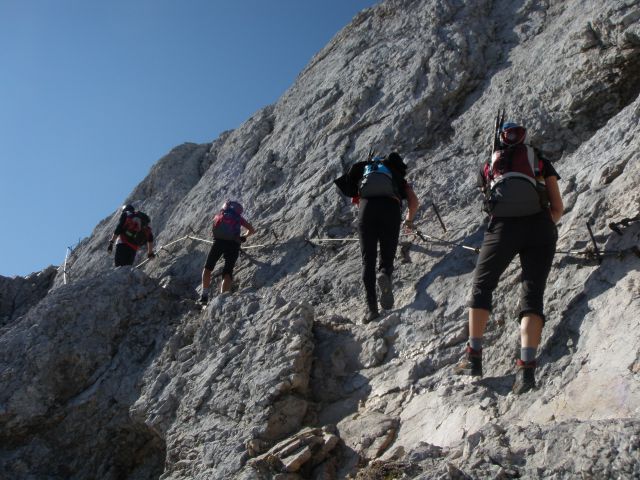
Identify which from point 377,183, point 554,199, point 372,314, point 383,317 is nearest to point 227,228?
point 377,183

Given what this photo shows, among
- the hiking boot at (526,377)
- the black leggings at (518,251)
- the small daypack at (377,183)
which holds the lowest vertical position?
the hiking boot at (526,377)

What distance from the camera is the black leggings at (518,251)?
6.21m

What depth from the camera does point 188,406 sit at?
7.97 metres

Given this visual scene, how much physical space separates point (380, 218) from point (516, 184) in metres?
2.39

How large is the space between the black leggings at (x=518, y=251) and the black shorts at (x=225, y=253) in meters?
5.88

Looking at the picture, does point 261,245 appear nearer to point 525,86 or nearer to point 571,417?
point 525,86

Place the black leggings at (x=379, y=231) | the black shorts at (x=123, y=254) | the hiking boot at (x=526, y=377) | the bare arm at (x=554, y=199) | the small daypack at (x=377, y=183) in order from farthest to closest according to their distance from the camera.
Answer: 1. the black shorts at (x=123, y=254)
2. the small daypack at (x=377, y=183)
3. the black leggings at (x=379, y=231)
4. the bare arm at (x=554, y=199)
5. the hiking boot at (x=526, y=377)

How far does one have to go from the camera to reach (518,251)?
6371mm

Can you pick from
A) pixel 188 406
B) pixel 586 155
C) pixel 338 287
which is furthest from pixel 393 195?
pixel 188 406

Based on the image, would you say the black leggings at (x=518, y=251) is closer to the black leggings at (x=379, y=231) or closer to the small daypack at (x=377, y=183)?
the black leggings at (x=379, y=231)

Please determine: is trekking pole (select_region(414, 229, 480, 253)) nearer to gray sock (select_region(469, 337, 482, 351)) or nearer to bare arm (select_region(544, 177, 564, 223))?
bare arm (select_region(544, 177, 564, 223))

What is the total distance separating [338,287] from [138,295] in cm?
352

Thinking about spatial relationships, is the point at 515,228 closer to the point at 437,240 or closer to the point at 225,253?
the point at 437,240

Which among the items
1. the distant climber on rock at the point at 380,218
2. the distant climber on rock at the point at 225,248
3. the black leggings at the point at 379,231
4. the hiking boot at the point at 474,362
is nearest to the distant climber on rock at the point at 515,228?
the hiking boot at the point at 474,362
